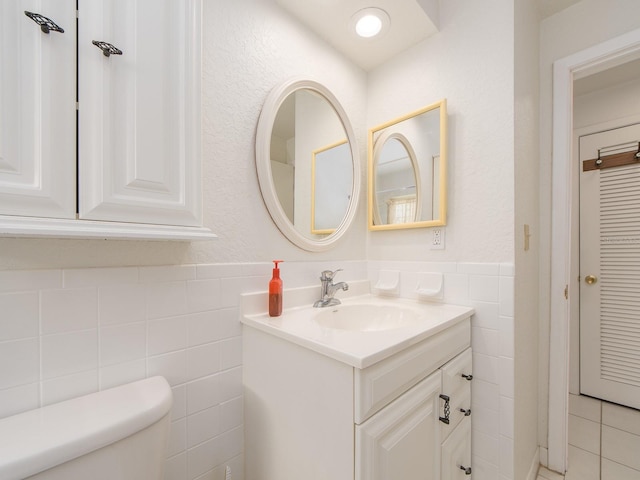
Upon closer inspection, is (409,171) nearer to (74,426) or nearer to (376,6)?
(376,6)

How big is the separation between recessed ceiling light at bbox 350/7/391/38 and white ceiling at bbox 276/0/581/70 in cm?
2

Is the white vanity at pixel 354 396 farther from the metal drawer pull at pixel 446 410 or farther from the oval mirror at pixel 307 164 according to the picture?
the oval mirror at pixel 307 164

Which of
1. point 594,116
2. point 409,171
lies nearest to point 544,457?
point 409,171

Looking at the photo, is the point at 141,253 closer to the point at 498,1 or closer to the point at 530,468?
the point at 498,1

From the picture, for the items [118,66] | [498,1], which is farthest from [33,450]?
[498,1]

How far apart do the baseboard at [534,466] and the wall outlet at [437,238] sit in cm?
114

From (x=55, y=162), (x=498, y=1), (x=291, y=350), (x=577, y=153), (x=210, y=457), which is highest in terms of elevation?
(x=498, y=1)

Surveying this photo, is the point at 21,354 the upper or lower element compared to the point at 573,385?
upper

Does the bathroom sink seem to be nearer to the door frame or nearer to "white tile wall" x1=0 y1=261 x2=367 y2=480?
"white tile wall" x1=0 y1=261 x2=367 y2=480

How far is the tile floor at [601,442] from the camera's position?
4.47ft

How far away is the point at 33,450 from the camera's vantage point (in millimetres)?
513

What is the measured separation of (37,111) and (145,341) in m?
0.63

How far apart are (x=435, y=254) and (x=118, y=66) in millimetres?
1334

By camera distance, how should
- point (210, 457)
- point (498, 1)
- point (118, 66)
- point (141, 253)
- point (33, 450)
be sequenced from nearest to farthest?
point (33, 450)
point (118, 66)
point (141, 253)
point (210, 457)
point (498, 1)
